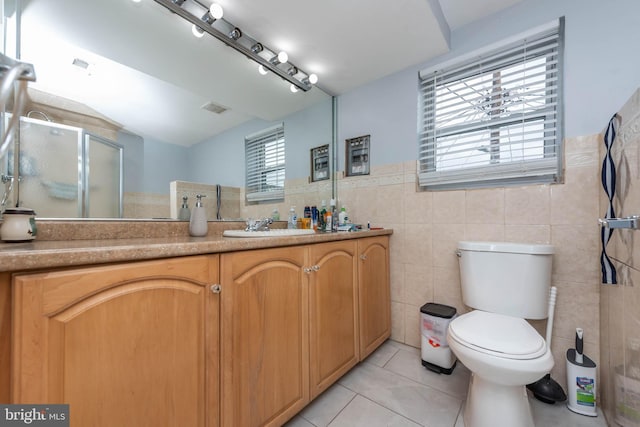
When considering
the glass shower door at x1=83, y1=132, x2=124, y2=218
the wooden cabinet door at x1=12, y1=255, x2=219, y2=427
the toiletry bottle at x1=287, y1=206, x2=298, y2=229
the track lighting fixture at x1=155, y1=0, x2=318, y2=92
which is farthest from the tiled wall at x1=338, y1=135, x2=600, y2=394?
the glass shower door at x1=83, y1=132, x2=124, y2=218

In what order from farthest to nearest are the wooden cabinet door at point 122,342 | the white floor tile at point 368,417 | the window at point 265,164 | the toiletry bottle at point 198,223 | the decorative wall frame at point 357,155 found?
the decorative wall frame at point 357,155 < the window at point 265,164 < the toiletry bottle at point 198,223 < the white floor tile at point 368,417 < the wooden cabinet door at point 122,342

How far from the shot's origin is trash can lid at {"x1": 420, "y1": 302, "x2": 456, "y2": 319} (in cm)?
153

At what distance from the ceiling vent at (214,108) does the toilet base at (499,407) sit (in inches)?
75.1

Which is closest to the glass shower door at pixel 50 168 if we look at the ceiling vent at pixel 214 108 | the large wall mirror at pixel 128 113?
the large wall mirror at pixel 128 113

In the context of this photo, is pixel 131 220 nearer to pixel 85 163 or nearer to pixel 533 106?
pixel 85 163

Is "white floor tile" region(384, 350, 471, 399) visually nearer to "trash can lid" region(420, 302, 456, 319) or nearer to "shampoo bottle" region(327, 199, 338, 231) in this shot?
"trash can lid" region(420, 302, 456, 319)

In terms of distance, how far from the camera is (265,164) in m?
1.79

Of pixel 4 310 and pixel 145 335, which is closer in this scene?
pixel 4 310

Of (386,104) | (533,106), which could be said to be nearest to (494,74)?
(533,106)

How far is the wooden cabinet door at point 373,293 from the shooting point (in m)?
1.57

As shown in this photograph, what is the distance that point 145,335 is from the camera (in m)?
0.68

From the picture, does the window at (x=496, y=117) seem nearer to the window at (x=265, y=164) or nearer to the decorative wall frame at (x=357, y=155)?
the decorative wall frame at (x=357, y=155)

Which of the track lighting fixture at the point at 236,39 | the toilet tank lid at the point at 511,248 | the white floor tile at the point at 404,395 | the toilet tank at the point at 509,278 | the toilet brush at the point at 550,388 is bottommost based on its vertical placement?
the white floor tile at the point at 404,395

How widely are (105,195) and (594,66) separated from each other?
2461 millimetres
